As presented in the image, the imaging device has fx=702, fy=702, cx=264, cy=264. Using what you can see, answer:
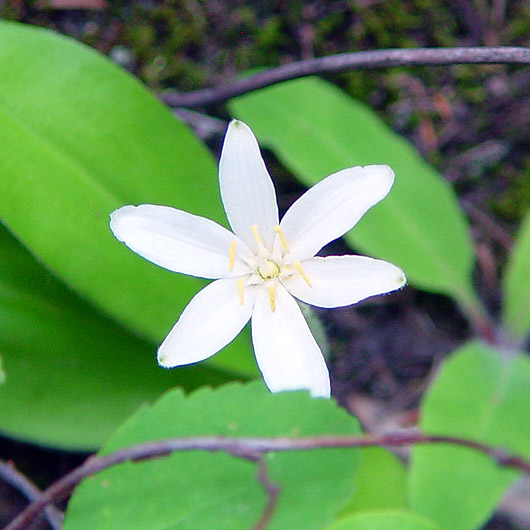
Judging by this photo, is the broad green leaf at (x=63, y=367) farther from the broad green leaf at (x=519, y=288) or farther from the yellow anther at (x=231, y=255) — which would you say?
the broad green leaf at (x=519, y=288)

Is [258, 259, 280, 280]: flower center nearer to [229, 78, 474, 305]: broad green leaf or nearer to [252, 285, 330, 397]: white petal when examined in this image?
[252, 285, 330, 397]: white petal

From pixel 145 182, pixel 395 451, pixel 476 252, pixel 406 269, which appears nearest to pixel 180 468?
pixel 145 182

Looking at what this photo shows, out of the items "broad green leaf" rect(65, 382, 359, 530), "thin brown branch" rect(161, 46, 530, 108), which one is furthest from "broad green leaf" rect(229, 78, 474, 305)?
"broad green leaf" rect(65, 382, 359, 530)

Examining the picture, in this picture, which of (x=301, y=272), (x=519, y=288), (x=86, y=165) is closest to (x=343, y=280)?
(x=301, y=272)

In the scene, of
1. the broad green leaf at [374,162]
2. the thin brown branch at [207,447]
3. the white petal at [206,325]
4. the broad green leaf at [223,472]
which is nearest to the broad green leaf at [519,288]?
the broad green leaf at [374,162]

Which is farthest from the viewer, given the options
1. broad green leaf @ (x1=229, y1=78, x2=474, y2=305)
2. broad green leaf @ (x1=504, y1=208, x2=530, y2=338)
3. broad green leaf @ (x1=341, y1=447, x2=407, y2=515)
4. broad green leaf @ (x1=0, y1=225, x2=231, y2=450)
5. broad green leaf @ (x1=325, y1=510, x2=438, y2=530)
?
broad green leaf @ (x1=504, y1=208, x2=530, y2=338)

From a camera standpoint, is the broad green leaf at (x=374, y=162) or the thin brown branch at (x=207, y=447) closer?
the thin brown branch at (x=207, y=447)

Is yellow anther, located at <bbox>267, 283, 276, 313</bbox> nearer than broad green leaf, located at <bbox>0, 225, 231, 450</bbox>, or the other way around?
yellow anther, located at <bbox>267, 283, 276, 313</bbox>
